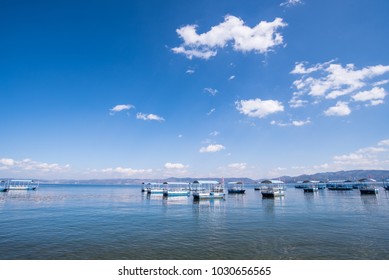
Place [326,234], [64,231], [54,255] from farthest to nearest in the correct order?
[64,231] → [326,234] → [54,255]

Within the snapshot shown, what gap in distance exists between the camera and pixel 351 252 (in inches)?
704

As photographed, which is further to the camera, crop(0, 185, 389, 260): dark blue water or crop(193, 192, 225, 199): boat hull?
crop(193, 192, 225, 199): boat hull

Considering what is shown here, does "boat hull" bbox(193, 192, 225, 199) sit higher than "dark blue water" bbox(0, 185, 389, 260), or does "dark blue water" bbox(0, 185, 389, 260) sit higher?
"dark blue water" bbox(0, 185, 389, 260)

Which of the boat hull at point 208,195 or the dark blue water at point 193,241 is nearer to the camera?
the dark blue water at point 193,241

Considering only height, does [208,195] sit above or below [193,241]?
below

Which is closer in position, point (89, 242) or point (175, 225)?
point (89, 242)

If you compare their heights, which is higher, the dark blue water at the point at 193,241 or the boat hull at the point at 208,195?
the dark blue water at the point at 193,241

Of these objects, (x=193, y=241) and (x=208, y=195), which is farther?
(x=208, y=195)


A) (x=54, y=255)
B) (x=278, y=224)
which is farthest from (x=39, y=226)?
(x=278, y=224)

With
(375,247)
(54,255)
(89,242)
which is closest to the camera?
(54,255)
